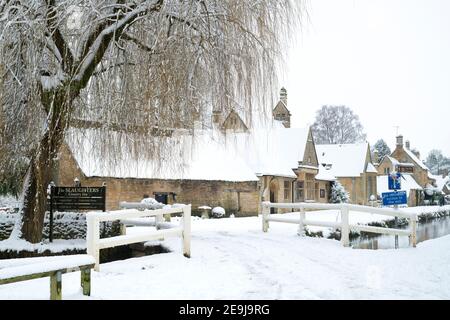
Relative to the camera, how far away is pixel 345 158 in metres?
49.7

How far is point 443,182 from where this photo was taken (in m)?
80.7

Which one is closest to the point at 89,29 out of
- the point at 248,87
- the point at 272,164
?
the point at 248,87

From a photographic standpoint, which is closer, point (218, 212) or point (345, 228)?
point (345, 228)

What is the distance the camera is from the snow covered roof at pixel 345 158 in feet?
158

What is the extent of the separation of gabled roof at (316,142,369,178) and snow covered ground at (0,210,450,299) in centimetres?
3839

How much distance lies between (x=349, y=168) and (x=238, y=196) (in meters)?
25.2

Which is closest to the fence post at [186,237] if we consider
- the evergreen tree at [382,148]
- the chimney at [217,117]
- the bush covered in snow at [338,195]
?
the chimney at [217,117]

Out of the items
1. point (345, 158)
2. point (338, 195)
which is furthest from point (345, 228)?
point (345, 158)

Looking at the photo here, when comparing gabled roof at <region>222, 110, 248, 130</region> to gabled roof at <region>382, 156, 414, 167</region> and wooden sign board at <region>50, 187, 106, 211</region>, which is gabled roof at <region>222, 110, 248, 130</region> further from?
gabled roof at <region>382, 156, 414, 167</region>

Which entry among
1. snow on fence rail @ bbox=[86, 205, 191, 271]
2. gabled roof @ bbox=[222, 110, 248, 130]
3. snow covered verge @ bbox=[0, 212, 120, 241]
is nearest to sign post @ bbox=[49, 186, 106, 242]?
snow covered verge @ bbox=[0, 212, 120, 241]

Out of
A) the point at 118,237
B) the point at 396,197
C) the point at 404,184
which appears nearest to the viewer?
the point at 118,237

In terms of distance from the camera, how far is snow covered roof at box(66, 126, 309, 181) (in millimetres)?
11305

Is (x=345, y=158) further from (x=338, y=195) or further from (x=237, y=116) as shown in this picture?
(x=237, y=116)

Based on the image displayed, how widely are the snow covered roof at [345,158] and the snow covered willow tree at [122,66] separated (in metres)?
38.4
